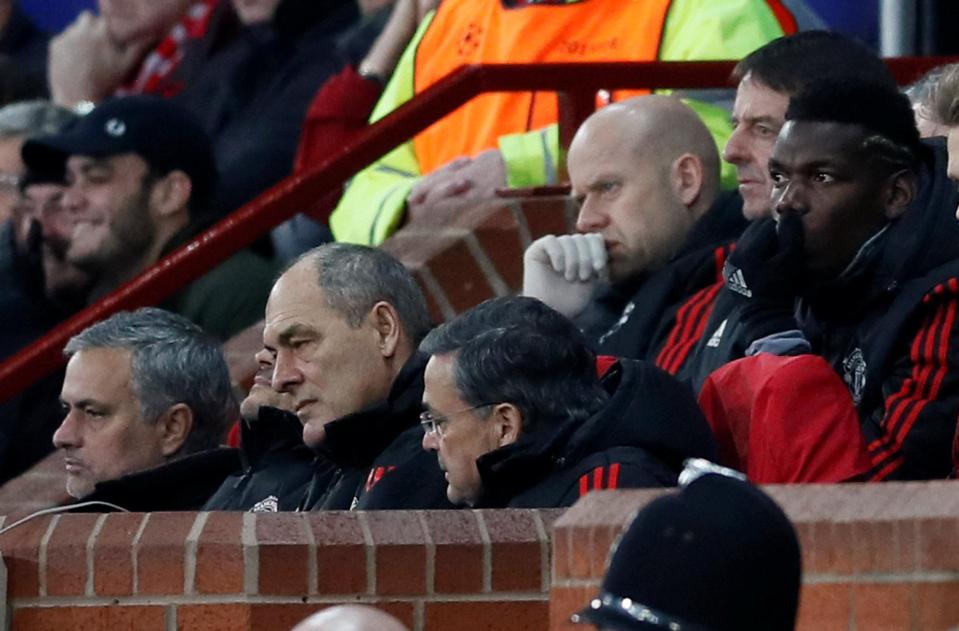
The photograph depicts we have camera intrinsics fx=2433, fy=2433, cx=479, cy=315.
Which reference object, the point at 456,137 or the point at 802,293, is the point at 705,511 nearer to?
the point at 802,293

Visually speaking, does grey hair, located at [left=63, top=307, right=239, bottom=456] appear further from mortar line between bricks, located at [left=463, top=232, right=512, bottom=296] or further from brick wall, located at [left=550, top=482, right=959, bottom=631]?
brick wall, located at [left=550, top=482, right=959, bottom=631]

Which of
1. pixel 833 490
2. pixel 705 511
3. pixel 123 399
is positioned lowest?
pixel 123 399

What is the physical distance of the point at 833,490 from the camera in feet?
12.6

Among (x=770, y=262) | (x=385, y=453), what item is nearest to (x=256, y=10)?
(x=385, y=453)

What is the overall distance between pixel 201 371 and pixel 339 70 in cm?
314

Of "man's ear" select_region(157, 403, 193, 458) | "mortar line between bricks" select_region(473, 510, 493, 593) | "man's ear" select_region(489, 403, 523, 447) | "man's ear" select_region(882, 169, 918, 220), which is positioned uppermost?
"man's ear" select_region(882, 169, 918, 220)

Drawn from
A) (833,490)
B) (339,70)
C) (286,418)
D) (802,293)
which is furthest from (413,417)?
(339,70)

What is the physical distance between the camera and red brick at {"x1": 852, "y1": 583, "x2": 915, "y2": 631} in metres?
3.66

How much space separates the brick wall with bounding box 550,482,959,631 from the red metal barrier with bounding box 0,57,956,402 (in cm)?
325

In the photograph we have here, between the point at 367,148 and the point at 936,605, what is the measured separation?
380 cm

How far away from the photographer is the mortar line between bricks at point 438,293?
706 centimetres

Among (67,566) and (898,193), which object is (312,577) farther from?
(898,193)

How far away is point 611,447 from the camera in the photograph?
15.2ft

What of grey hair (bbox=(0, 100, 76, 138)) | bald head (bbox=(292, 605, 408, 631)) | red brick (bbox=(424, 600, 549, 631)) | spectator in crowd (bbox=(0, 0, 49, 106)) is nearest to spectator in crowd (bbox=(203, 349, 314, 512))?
red brick (bbox=(424, 600, 549, 631))
